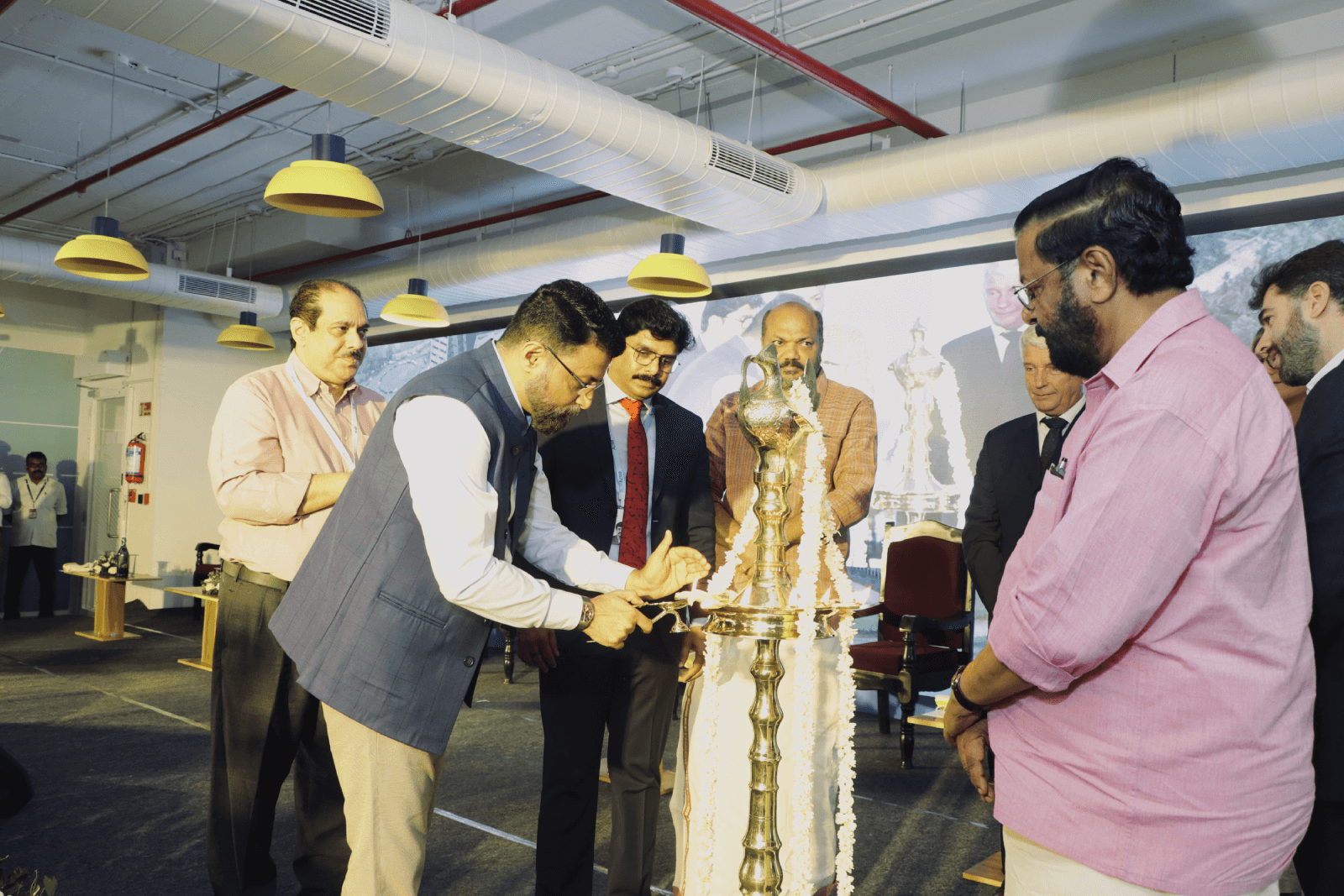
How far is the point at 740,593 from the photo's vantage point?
1.40m

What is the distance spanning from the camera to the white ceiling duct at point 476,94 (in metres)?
3.46

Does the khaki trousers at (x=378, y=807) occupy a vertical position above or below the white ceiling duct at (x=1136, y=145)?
below

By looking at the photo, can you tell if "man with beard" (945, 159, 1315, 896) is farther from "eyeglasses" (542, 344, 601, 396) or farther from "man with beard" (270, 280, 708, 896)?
"eyeglasses" (542, 344, 601, 396)

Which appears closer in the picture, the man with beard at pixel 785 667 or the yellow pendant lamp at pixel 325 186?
the man with beard at pixel 785 667

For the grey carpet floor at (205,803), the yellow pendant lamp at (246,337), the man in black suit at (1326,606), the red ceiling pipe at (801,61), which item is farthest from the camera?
the yellow pendant lamp at (246,337)

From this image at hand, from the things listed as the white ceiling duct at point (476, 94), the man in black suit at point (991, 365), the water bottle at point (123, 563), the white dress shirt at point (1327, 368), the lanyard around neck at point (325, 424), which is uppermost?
the white ceiling duct at point (476, 94)

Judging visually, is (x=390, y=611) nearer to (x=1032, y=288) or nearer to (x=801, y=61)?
(x=1032, y=288)

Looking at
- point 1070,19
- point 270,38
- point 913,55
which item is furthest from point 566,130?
point 1070,19

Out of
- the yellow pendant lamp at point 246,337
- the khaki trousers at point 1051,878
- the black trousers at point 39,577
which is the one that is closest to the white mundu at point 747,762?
the khaki trousers at point 1051,878

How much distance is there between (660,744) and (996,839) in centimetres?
180

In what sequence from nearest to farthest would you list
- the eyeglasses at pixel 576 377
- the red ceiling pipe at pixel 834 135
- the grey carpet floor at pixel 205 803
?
the eyeglasses at pixel 576 377
the grey carpet floor at pixel 205 803
the red ceiling pipe at pixel 834 135

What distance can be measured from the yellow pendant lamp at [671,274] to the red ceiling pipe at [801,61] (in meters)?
1.09

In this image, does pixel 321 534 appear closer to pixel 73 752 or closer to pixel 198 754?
pixel 198 754

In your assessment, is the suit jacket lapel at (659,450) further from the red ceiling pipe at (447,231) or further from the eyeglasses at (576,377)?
the red ceiling pipe at (447,231)
